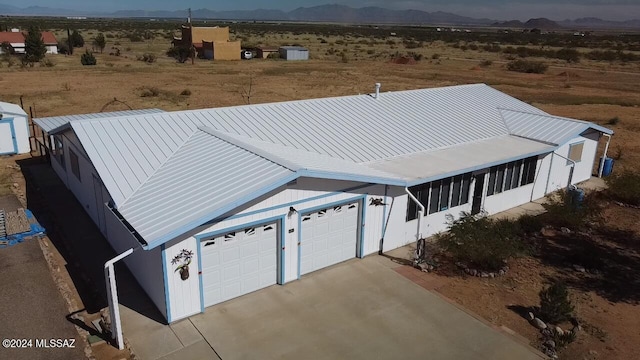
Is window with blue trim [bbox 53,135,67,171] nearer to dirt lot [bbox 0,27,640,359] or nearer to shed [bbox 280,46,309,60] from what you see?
dirt lot [bbox 0,27,640,359]

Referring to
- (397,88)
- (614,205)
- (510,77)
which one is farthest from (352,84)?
(614,205)

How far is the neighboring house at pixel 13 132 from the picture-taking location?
24.6 m

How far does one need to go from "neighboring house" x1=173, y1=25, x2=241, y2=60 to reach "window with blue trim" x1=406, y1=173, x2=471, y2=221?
2685 inches

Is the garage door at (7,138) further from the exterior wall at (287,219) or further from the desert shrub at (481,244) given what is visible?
the desert shrub at (481,244)

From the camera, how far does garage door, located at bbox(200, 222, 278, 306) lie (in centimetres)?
1178

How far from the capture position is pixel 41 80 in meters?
48.8

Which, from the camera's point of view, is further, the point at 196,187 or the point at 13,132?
the point at 13,132

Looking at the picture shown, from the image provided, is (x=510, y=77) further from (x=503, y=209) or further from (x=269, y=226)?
(x=269, y=226)

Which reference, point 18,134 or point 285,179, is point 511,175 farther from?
point 18,134

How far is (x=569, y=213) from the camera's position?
17.7 metres

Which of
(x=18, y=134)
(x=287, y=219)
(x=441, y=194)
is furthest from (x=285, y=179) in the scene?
(x=18, y=134)

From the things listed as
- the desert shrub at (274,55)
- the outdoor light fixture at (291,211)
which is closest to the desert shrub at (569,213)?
the outdoor light fixture at (291,211)

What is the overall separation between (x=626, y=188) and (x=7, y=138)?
97.3 ft

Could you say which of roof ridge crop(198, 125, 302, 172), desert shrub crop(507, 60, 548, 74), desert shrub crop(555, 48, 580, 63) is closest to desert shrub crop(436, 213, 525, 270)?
roof ridge crop(198, 125, 302, 172)
